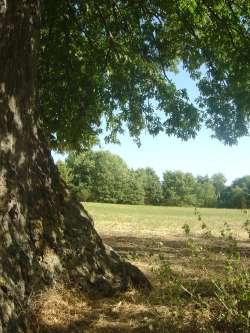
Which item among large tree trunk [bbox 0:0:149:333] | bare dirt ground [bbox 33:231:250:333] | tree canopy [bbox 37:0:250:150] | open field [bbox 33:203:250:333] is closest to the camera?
open field [bbox 33:203:250:333]

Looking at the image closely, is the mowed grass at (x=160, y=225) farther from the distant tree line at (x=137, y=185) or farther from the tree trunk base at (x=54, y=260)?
the distant tree line at (x=137, y=185)

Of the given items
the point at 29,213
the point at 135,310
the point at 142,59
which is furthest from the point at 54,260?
the point at 142,59

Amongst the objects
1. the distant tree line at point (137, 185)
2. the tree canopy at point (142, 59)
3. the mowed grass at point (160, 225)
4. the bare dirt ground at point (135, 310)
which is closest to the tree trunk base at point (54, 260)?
the bare dirt ground at point (135, 310)

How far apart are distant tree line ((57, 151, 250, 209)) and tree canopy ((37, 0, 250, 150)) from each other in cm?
6504

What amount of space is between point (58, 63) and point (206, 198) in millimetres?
114235

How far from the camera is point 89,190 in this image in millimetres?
96250

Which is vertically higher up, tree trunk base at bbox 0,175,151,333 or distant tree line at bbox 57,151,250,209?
distant tree line at bbox 57,151,250,209

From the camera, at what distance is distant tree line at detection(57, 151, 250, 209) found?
97000mm

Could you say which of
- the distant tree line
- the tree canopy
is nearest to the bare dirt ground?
the tree canopy

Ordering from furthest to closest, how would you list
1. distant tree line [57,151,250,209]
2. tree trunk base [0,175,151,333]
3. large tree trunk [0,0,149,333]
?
distant tree line [57,151,250,209]
large tree trunk [0,0,149,333]
tree trunk base [0,175,151,333]

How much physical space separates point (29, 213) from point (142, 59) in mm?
8161

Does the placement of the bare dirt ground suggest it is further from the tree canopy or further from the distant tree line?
the distant tree line

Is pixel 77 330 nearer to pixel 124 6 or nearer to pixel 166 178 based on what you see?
pixel 124 6

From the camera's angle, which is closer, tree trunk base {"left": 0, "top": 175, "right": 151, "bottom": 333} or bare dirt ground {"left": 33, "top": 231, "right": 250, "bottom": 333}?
tree trunk base {"left": 0, "top": 175, "right": 151, "bottom": 333}
